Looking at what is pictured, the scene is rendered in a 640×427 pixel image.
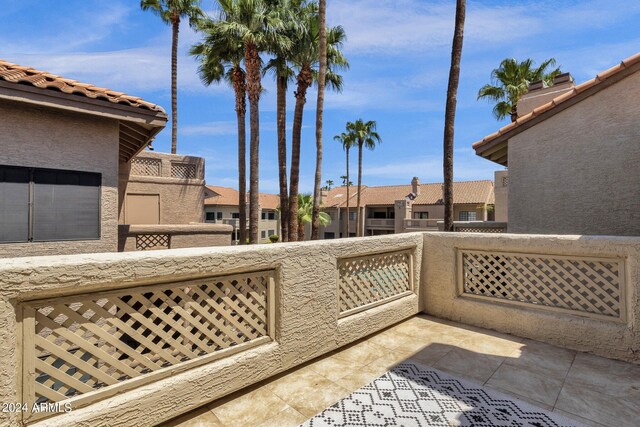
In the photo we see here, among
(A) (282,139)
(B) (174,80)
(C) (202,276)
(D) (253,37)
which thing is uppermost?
(B) (174,80)

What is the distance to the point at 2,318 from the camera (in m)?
2.02

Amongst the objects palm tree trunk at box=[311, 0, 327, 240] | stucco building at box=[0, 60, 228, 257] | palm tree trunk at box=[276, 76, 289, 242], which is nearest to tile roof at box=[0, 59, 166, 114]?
stucco building at box=[0, 60, 228, 257]

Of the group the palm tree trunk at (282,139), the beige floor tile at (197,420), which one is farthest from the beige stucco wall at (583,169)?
the palm tree trunk at (282,139)

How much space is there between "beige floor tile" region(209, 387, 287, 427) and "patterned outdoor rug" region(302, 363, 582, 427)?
449 millimetres

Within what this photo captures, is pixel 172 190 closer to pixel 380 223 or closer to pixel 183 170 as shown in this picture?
pixel 183 170

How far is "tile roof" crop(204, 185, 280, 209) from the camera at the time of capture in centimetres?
3719

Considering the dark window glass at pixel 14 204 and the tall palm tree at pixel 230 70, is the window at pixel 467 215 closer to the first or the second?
the tall palm tree at pixel 230 70

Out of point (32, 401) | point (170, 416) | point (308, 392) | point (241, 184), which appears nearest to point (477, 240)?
point (308, 392)

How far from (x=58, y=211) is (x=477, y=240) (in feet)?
25.3

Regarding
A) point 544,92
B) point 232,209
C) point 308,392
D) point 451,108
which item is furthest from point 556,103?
point 232,209

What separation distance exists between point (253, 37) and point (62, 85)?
1205 cm

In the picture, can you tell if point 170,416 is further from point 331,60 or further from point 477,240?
point 331,60

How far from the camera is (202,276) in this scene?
10.1 feet

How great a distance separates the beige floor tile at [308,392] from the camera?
3.09m
